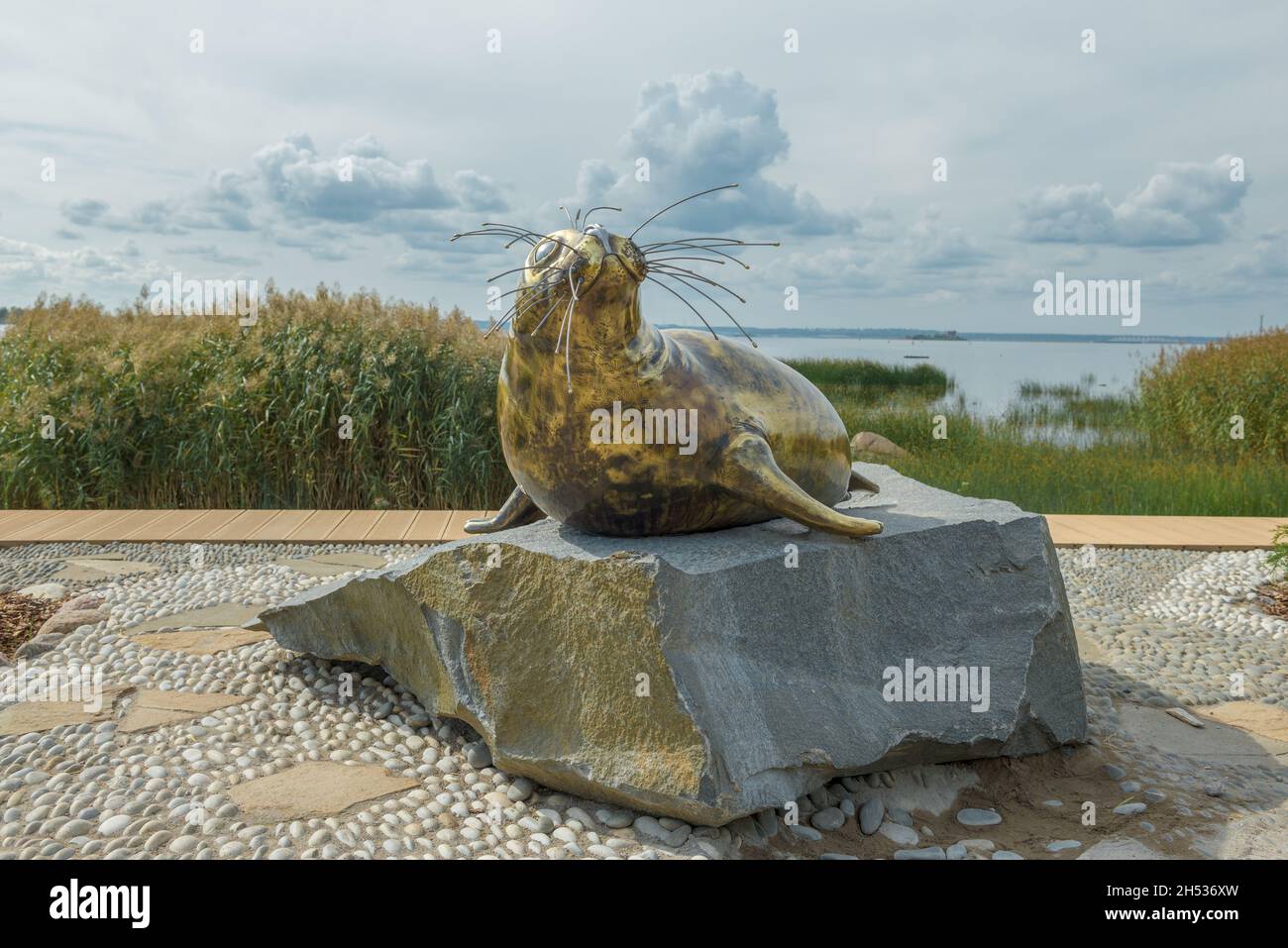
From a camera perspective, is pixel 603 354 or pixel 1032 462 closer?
pixel 603 354

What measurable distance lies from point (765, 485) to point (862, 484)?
1.63 meters

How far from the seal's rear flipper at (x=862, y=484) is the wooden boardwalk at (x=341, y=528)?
2465 millimetres

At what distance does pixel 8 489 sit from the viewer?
859 cm

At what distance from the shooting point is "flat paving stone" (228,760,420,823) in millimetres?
2969

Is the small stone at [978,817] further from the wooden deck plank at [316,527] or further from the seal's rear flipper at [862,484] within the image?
the wooden deck plank at [316,527]

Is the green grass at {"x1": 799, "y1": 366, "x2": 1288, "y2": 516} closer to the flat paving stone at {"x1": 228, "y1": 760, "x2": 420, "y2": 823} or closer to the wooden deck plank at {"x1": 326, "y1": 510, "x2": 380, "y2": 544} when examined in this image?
the wooden deck plank at {"x1": 326, "y1": 510, "x2": 380, "y2": 544}

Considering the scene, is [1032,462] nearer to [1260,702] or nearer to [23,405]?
[1260,702]

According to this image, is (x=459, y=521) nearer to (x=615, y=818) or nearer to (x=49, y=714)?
(x=49, y=714)

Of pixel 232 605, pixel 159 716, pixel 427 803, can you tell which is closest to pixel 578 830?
pixel 427 803

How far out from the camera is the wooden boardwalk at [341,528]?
271 inches

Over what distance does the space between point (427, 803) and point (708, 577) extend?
1151mm

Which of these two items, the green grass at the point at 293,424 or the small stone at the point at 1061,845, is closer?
the small stone at the point at 1061,845

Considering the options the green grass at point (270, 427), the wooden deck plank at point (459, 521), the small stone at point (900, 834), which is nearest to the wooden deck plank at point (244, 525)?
the green grass at point (270, 427)
